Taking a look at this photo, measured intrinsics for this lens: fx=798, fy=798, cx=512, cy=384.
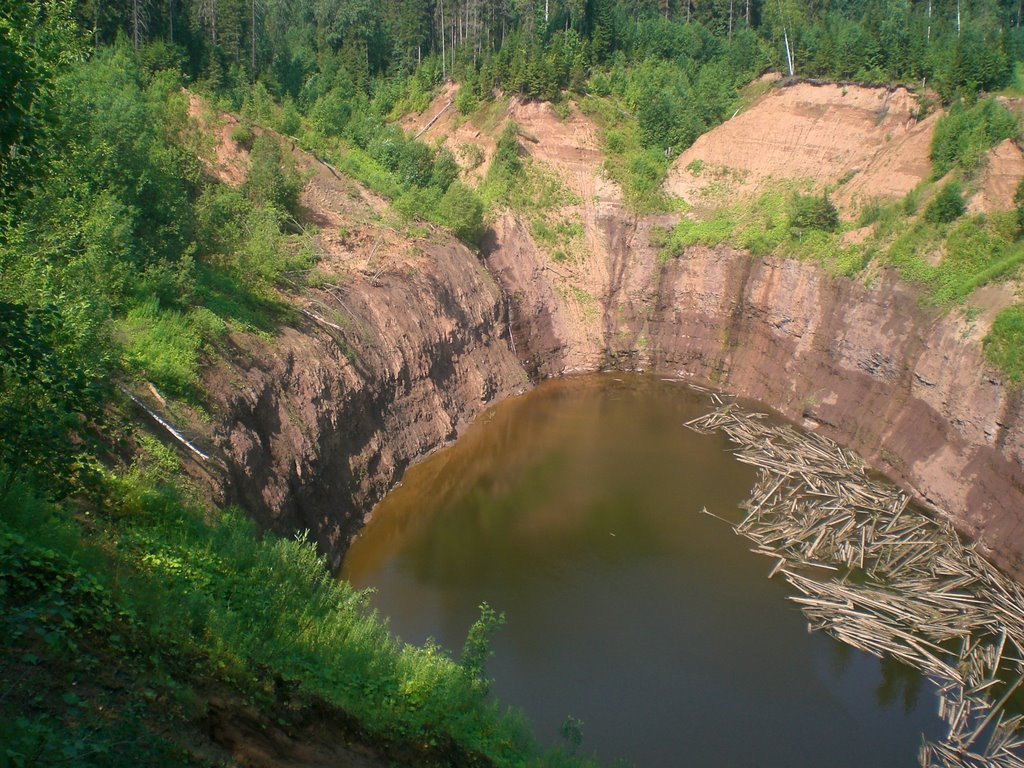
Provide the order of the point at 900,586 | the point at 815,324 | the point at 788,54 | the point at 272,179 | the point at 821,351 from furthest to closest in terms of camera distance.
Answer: the point at 788,54 < the point at 815,324 < the point at 821,351 < the point at 272,179 < the point at 900,586

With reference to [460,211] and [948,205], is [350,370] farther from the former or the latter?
[948,205]

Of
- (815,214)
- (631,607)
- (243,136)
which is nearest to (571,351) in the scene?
(815,214)

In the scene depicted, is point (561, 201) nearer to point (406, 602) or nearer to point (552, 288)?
point (552, 288)

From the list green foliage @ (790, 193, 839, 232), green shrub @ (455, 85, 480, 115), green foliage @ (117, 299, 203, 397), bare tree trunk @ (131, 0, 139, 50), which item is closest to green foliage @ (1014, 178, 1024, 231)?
green foliage @ (790, 193, 839, 232)

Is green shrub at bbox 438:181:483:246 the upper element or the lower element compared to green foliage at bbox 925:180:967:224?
lower

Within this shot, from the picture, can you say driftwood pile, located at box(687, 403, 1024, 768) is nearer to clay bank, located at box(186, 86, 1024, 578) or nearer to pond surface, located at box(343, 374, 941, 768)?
pond surface, located at box(343, 374, 941, 768)

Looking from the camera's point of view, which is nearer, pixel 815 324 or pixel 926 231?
pixel 926 231

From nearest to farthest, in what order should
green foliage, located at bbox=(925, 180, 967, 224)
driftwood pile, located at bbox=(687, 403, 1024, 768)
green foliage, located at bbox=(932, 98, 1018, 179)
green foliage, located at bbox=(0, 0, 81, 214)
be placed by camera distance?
green foliage, located at bbox=(0, 0, 81, 214) → driftwood pile, located at bbox=(687, 403, 1024, 768) → green foliage, located at bbox=(925, 180, 967, 224) → green foliage, located at bbox=(932, 98, 1018, 179)
